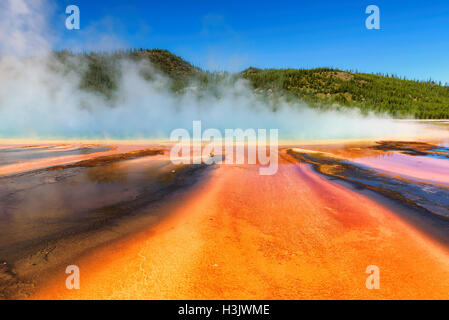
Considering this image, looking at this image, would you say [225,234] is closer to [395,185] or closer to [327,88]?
[395,185]

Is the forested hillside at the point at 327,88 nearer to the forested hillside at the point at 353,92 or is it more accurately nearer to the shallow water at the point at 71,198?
the forested hillside at the point at 353,92

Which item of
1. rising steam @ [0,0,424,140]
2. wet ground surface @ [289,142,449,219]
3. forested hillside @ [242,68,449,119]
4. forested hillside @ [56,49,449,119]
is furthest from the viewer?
forested hillside @ [242,68,449,119]

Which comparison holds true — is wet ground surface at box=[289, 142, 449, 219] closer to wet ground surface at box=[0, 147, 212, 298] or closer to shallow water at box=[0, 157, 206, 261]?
wet ground surface at box=[0, 147, 212, 298]

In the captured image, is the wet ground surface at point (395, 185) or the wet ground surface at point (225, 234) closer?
the wet ground surface at point (225, 234)

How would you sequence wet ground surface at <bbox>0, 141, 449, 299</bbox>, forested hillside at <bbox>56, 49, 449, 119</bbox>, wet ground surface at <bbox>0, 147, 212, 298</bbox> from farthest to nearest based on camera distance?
forested hillside at <bbox>56, 49, 449, 119</bbox>
wet ground surface at <bbox>0, 147, 212, 298</bbox>
wet ground surface at <bbox>0, 141, 449, 299</bbox>

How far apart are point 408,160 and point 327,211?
6.25 metres

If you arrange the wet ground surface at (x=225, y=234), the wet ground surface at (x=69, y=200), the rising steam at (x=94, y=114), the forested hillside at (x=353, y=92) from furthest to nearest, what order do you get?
the forested hillside at (x=353, y=92)
the rising steam at (x=94, y=114)
the wet ground surface at (x=69, y=200)
the wet ground surface at (x=225, y=234)

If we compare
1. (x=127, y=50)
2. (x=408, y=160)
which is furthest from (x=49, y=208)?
(x=127, y=50)

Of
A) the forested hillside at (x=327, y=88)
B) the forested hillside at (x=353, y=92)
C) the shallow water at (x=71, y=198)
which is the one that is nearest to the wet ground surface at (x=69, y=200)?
the shallow water at (x=71, y=198)

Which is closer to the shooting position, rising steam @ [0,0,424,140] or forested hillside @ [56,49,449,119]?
rising steam @ [0,0,424,140]

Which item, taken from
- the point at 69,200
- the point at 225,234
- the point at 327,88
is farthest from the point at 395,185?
the point at 327,88

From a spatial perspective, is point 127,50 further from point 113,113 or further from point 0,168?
point 0,168

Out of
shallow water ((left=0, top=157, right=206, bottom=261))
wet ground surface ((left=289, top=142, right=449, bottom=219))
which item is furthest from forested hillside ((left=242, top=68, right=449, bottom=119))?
shallow water ((left=0, top=157, right=206, bottom=261))

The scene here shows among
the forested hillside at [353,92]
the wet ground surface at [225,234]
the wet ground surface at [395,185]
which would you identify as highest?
the forested hillside at [353,92]
